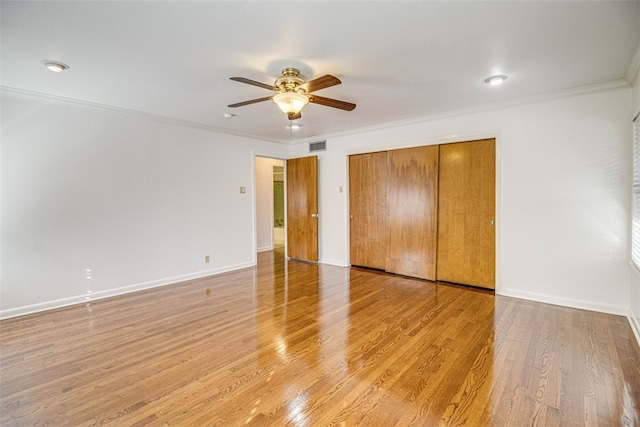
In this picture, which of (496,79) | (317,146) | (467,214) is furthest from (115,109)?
(467,214)

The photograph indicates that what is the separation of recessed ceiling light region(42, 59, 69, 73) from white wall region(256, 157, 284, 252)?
4.58 meters

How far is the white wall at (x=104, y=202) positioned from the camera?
3348 millimetres

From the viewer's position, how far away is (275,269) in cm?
550

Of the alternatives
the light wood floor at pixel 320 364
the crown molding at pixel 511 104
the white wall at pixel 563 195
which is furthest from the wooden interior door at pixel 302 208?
the white wall at pixel 563 195

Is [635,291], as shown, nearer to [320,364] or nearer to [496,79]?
[496,79]

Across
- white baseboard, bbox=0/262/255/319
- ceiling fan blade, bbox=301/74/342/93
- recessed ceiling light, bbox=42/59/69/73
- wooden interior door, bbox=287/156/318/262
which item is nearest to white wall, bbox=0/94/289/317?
white baseboard, bbox=0/262/255/319

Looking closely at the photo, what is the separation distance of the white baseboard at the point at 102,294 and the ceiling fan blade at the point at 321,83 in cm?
354

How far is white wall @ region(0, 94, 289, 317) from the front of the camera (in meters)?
3.35

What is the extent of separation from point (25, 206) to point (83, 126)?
3.68 ft

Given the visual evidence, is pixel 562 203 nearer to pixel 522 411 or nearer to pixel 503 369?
pixel 503 369

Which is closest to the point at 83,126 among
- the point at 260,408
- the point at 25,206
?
the point at 25,206

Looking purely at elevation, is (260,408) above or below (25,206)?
below

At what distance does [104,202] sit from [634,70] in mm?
5913

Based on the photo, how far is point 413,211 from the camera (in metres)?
4.78
